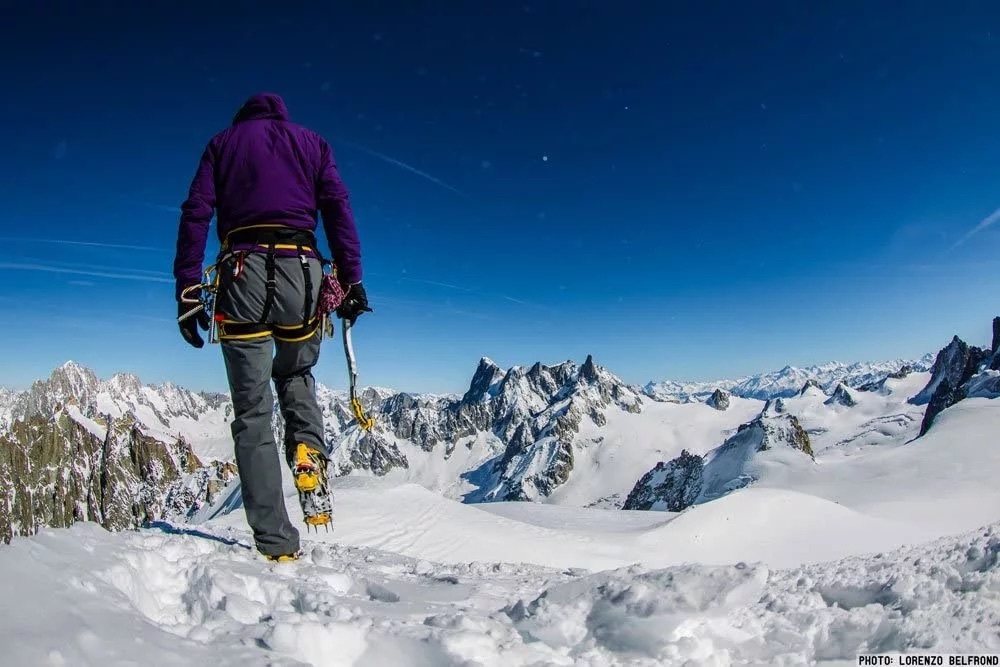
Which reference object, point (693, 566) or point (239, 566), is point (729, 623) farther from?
point (239, 566)

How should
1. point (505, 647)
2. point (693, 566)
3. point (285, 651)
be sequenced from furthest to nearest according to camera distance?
1. point (693, 566)
2. point (505, 647)
3. point (285, 651)

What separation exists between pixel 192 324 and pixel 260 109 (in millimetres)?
2428

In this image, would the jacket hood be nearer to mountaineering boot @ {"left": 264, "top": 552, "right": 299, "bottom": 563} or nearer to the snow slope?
the snow slope

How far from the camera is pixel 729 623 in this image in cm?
313

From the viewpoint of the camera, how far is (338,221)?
594 centimetres

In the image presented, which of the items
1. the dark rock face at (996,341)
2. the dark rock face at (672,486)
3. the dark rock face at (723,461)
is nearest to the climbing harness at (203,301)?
the dark rock face at (723,461)

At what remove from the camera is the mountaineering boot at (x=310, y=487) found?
5707 mm

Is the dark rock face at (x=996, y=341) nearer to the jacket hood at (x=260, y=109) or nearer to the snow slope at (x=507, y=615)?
the snow slope at (x=507, y=615)

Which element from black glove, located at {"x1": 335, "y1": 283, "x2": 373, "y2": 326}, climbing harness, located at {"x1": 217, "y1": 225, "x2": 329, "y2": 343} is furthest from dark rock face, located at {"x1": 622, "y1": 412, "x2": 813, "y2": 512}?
climbing harness, located at {"x1": 217, "y1": 225, "x2": 329, "y2": 343}

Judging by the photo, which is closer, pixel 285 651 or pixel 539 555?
pixel 285 651

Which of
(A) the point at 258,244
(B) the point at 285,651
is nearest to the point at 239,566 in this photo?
(B) the point at 285,651

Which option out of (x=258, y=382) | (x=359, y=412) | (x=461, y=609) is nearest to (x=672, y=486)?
(x=359, y=412)

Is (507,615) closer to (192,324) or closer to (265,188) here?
(192,324)

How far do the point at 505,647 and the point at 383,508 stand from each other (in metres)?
10.4
